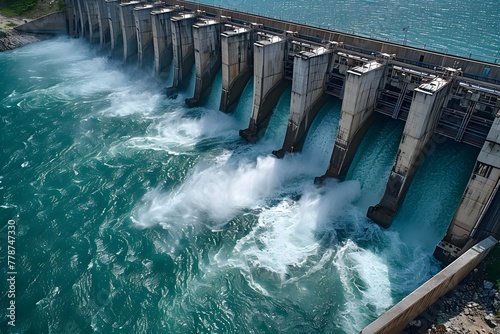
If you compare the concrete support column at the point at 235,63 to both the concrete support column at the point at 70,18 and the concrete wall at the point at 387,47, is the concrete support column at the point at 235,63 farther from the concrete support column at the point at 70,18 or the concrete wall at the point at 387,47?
the concrete support column at the point at 70,18

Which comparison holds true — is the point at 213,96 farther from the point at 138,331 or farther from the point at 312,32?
the point at 138,331

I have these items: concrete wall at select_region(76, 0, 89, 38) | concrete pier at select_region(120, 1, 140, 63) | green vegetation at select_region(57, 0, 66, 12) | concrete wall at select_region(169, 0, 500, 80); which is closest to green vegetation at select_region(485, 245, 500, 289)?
concrete wall at select_region(169, 0, 500, 80)

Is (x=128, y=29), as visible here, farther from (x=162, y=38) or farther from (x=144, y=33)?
(x=162, y=38)

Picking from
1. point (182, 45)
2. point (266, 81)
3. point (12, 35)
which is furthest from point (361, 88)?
point (12, 35)

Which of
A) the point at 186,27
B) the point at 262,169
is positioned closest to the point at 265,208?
the point at 262,169

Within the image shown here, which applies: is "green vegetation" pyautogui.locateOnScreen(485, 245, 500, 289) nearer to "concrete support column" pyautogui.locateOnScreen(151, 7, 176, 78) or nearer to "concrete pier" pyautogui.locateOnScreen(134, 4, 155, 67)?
"concrete support column" pyautogui.locateOnScreen(151, 7, 176, 78)

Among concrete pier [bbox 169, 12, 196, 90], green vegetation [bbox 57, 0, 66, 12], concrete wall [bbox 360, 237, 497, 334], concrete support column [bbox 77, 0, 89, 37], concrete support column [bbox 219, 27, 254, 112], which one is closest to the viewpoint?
concrete wall [bbox 360, 237, 497, 334]
